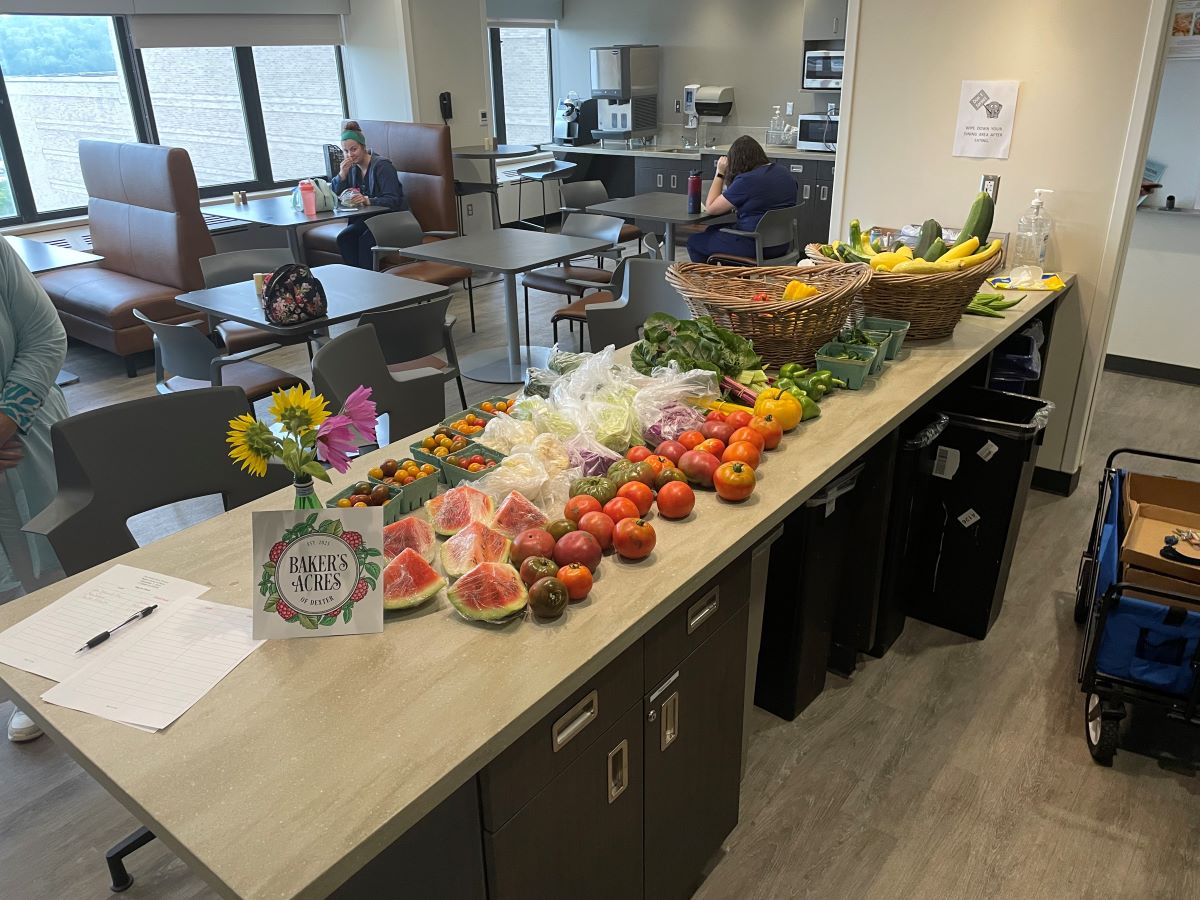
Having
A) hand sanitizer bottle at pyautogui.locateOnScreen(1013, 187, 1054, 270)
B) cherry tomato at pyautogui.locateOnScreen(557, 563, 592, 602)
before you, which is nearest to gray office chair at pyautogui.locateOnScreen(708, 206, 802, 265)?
hand sanitizer bottle at pyautogui.locateOnScreen(1013, 187, 1054, 270)

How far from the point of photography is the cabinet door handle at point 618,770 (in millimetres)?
1454

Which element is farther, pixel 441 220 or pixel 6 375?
pixel 441 220

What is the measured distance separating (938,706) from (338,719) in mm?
1898

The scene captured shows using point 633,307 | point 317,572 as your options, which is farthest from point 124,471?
point 633,307

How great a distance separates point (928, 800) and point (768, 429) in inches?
41.0

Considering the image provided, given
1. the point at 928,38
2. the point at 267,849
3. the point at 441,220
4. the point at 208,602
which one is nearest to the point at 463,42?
the point at 441,220

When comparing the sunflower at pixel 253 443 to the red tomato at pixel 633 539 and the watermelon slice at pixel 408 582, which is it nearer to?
the watermelon slice at pixel 408 582

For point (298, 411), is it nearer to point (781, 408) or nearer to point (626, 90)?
point (781, 408)

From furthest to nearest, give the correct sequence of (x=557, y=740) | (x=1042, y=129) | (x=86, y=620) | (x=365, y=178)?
(x=365, y=178), (x=1042, y=129), (x=86, y=620), (x=557, y=740)

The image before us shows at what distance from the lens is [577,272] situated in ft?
17.4

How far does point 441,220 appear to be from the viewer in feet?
22.6

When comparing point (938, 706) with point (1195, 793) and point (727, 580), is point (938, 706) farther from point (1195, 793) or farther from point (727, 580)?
point (727, 580)

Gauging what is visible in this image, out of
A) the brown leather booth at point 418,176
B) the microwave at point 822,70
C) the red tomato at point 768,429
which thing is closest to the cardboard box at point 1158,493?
the red tomato at point 768,429

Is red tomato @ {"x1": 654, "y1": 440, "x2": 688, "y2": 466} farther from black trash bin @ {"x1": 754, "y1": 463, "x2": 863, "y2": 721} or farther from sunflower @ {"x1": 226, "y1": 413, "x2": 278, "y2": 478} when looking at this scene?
sunflower @ {"x1": 226, "y1": 413, "x2": 278, "y2": 478}
